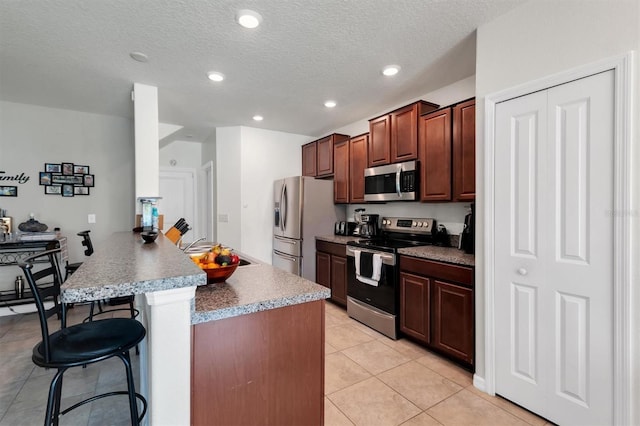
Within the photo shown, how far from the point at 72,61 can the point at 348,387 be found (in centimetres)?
347

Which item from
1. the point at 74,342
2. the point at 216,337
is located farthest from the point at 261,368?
the point at 74,342

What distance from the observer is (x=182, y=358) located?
103cm

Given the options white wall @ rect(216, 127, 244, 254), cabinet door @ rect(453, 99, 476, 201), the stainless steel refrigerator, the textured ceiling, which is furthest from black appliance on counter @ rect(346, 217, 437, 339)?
white wall @ rect(216, 127, 244, 254)

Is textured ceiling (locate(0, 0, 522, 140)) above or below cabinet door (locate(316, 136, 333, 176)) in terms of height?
above

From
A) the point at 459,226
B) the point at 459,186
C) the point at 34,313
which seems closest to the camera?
the point at 459,186

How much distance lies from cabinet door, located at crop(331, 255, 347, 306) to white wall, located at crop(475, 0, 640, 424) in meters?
1.73

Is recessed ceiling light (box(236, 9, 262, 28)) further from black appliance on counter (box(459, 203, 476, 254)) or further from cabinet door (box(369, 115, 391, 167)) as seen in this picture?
black appliance on counter (box(459, 203, 476, 254))

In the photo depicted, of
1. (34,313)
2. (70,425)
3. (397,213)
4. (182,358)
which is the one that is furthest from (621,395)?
(34,313)

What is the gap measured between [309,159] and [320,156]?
33cm

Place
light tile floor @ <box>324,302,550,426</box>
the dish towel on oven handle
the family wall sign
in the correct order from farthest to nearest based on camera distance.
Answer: the family wall sign
the dish towel on oven handle
light tile floor @ <box>324,302,550,426</box>

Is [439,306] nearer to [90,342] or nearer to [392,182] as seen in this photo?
[392,182]

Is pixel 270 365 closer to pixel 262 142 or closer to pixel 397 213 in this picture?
pixel 397 213

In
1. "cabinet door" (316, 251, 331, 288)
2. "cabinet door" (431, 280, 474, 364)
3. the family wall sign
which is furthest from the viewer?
"cabinet door" (316, 251, 331, 288)

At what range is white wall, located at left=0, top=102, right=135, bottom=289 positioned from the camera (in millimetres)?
3627
